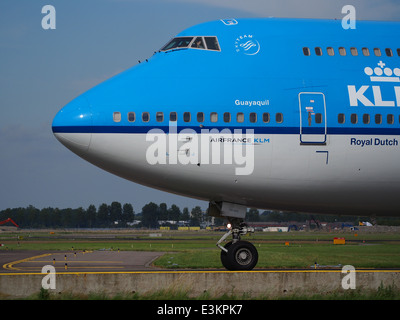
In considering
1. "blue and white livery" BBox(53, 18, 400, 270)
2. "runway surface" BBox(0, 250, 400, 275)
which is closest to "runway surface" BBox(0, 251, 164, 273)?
"runway surface" BBox(0, 250, 400, 275)

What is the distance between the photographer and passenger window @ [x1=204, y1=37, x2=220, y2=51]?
1731 centimetres

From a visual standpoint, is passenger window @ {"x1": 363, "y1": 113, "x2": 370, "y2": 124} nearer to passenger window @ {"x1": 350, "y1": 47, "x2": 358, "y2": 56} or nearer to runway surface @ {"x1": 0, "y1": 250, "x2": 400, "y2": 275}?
passenger window @ {"x1": 350, "y1": 47, "x2": 358, "y2": 56}

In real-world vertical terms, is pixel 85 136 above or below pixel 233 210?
above

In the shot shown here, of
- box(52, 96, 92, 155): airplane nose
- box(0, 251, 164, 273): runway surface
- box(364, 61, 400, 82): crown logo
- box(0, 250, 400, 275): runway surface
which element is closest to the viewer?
box(52, 96, 92, 155): airplane nose

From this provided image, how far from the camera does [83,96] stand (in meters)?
Result: 16.3

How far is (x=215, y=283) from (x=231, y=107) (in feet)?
16.0

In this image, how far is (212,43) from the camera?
17.4m

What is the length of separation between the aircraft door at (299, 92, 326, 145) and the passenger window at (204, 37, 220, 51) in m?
2.95

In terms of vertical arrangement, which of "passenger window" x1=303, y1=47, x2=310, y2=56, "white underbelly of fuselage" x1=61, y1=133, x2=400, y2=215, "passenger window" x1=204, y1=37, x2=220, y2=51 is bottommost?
"white underbelly of fuselage" x1=61, y1=133, x2=400, y2=215

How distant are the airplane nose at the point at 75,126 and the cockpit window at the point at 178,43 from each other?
349 cm
